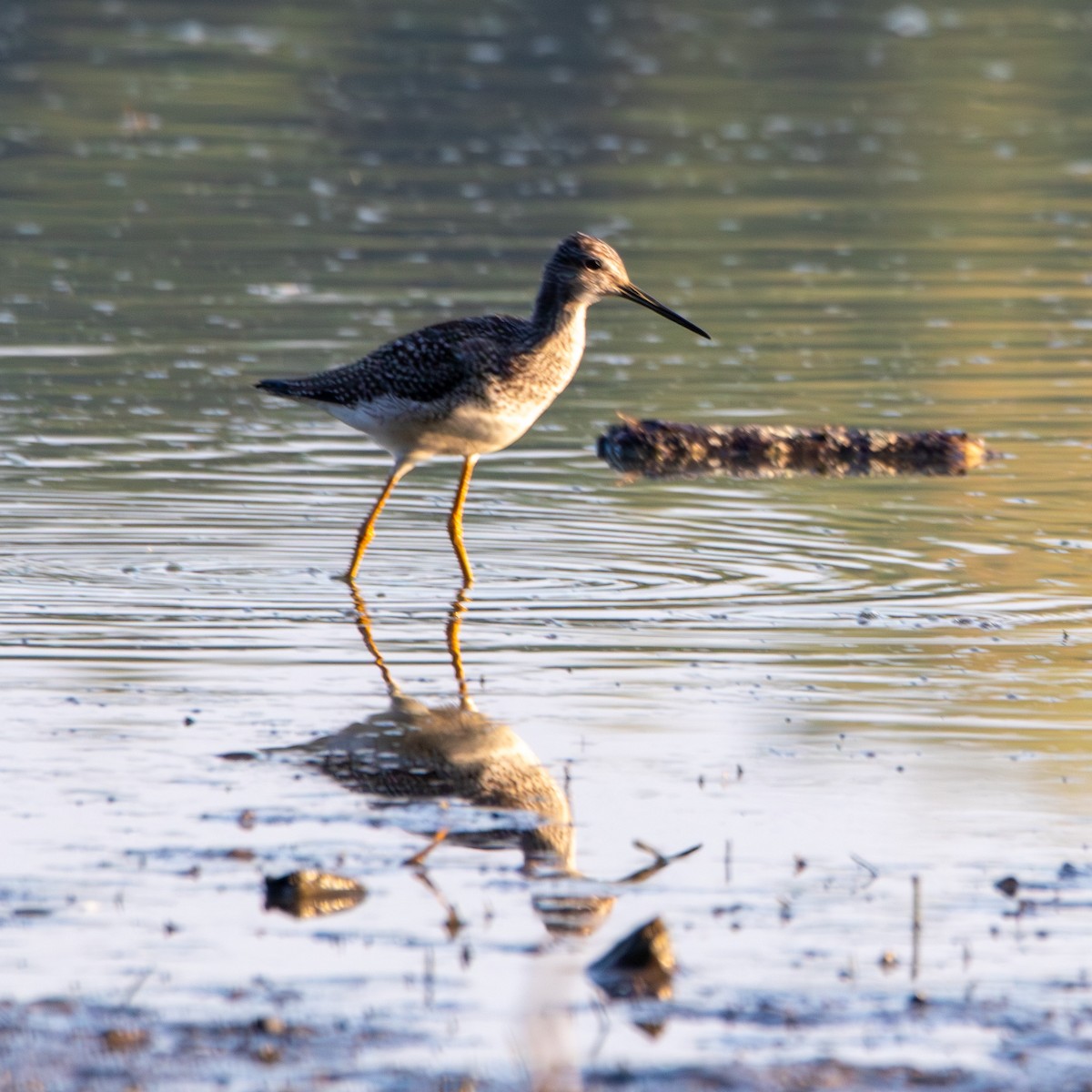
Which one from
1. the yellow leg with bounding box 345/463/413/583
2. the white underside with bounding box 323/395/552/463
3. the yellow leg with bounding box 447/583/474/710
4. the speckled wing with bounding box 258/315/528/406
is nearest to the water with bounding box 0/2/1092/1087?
the yellow leg with bounding box 447/583/474/710

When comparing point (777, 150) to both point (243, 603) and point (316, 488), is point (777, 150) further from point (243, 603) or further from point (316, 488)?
point (243, 603)

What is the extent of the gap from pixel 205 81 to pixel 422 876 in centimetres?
3038

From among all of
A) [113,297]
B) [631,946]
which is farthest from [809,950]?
[113,297]

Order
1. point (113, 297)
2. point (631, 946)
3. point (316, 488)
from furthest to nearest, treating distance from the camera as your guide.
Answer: point (113, 297), point (316, 488), point (631, 946)

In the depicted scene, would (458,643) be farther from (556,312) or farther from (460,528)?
(556,312)

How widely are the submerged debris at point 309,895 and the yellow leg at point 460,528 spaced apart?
4414mm

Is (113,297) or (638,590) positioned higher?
(113,297)

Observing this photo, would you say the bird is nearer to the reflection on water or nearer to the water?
the water

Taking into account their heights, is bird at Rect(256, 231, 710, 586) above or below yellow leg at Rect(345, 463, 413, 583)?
above

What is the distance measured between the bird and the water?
0.60m

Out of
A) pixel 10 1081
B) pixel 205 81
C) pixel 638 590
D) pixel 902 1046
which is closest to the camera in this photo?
pixel 10 1081

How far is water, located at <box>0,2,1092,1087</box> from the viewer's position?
552 cm

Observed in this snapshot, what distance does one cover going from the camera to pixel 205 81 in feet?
Answer: 115

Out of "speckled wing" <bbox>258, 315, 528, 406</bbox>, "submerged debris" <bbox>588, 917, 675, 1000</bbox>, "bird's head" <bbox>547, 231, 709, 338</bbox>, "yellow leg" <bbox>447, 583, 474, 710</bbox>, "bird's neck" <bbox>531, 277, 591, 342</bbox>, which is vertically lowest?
"submerged debris" <bbox>588, 917, 675, 1000</bbox>
